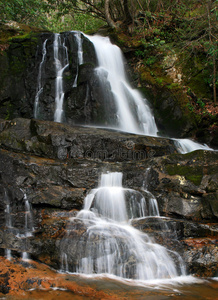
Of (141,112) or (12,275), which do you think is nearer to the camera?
(12,275)

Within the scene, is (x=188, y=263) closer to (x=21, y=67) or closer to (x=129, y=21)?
(x=21, y=67)

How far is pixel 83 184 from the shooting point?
6711mm

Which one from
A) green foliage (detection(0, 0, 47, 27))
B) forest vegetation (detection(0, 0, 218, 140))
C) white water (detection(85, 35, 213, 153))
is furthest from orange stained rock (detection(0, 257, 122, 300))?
green foliage (detection(0, 0, 47, 27))

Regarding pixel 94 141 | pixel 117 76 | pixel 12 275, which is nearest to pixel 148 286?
pixel 12 275

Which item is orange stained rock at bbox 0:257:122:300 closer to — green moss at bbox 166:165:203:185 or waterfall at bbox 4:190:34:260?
waterfall at bbox 4:190:34:260

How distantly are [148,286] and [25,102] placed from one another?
981 cm

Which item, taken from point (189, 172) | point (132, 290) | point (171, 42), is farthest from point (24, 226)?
point (171, 42)

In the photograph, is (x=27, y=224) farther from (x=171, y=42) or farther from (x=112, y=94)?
(x=171, y=42)

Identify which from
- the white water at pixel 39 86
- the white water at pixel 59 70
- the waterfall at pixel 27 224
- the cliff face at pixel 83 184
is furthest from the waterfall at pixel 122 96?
the waterfall at pixel 27 224

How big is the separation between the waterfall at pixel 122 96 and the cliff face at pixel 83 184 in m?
2.99

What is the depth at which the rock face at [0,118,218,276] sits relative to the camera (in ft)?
16.2

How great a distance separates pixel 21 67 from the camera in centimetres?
1198

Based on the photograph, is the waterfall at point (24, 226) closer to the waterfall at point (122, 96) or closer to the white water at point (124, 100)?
the white water at point (124, 100)

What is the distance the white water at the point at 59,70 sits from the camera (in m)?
11.2
